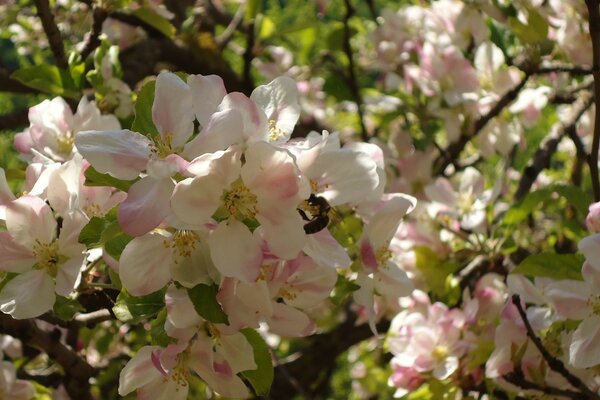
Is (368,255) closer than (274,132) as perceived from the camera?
No

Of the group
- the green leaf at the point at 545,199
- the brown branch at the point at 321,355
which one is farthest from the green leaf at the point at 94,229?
the brown branch at the point at 321,355

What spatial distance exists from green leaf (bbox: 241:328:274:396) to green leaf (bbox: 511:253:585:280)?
0.38 m

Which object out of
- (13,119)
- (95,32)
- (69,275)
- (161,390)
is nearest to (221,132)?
(69,275)

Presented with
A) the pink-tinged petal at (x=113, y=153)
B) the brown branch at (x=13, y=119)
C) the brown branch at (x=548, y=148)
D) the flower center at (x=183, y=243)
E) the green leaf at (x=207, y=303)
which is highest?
the pink-tinged petal at (x=113, y=153)

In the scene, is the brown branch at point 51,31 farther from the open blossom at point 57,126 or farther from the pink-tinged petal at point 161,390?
the pink-tinged petal at point 161,390

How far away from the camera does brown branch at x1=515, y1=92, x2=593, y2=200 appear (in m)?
2.09

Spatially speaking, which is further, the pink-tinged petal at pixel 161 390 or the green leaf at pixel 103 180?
the pink-tinged petal at pixel 161 390

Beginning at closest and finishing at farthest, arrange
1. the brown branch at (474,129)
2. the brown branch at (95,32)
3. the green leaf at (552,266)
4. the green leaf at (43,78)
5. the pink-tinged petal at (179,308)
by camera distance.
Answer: the pink-tinged petal at (179,308) < the green leaf at (552,266) < the green leaf at (43,78) < the brown branch at (95,32) < the brown branch at (474,129)

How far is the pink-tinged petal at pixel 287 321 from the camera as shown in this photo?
1.03 m

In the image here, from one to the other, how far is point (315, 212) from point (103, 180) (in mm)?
241

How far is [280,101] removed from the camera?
1.05 meters

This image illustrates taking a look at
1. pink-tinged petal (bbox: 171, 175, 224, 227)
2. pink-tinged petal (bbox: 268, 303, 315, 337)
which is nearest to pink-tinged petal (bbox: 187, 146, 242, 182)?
pink-tinged petal (bbox: 171, 175, 224, 227)

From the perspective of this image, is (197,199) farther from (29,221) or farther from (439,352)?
(439,352)

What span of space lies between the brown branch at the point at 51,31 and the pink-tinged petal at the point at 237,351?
0.75 metres
